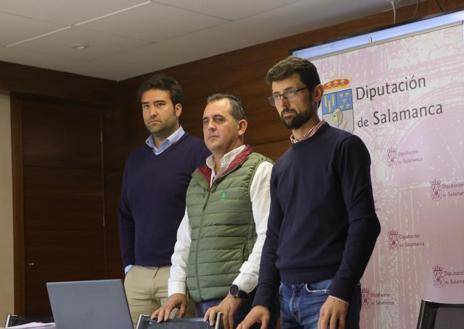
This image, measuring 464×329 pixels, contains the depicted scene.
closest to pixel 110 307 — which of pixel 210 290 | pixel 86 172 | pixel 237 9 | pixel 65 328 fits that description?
pixel 65 328

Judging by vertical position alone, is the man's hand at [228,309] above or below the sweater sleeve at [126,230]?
below

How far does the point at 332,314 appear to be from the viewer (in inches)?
95.3

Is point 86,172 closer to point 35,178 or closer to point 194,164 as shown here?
point 35,178

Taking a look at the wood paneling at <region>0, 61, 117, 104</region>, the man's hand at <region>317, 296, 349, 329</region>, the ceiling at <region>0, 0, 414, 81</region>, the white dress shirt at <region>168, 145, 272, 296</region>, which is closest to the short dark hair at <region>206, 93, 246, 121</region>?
the white dress shirt at <region>168, 145, 272, 296</region>

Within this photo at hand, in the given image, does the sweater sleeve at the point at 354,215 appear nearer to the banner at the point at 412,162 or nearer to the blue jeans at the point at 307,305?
the blue jeans at the point at 307,305

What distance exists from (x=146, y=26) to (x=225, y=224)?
2160mm

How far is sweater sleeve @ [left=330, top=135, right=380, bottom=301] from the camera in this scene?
2461 millimetres

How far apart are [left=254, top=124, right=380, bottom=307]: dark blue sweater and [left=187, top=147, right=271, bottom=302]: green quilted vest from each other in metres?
0.41

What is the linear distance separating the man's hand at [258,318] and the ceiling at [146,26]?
2.29 meters

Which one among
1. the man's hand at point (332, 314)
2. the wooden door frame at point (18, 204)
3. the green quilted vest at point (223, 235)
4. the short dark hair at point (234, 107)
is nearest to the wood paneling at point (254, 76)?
the wooden door frame at point (18, 204)

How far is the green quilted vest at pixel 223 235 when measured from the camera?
3.17 m

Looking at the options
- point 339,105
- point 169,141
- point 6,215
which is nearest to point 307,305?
point 169,141

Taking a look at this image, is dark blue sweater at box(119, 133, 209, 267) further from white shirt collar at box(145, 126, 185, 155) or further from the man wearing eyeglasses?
the man wearing eyeglasses

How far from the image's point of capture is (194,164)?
3754 mm
